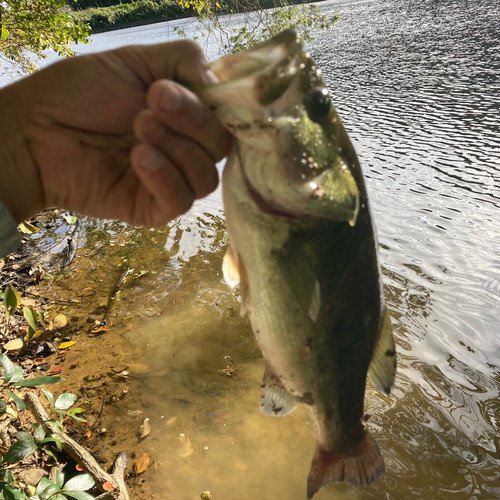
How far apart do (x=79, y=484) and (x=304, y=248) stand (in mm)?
2277

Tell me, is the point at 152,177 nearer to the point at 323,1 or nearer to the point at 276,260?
the point at 276,260

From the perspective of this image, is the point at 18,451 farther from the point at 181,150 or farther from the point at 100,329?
the point at 100,329

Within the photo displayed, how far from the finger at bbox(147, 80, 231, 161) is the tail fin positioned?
1.74 metres

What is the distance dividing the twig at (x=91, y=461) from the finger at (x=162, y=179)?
2574 millimetres

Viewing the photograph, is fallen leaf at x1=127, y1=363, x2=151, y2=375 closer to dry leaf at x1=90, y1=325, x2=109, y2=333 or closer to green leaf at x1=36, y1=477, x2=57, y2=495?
dry leaf at x1=90, y1=325, x2=109, y2=333

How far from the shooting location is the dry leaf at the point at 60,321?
540 centimetres

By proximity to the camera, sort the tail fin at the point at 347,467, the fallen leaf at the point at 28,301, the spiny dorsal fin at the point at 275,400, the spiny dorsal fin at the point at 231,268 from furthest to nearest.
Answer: the fallen leaf at the point at 28,301 → the tail fin at the point at 347,467 → the spiny dorsal fin at the point at 275,400 → the spiny dorsal fin at the point at 231,268

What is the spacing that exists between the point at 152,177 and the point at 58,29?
696 cm

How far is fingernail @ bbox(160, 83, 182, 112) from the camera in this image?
1.55m

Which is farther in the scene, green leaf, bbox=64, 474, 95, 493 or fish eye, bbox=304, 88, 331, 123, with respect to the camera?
green leaf, bbox=64, 474, 95, 493

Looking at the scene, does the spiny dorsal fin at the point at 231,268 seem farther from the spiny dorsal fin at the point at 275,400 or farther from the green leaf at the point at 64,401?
the green leaf at the point at 64,401

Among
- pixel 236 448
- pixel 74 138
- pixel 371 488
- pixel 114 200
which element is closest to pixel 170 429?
pixel 236 448

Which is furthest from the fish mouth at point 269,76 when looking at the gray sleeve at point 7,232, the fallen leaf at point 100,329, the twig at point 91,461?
the fallen leaf at point 100,329

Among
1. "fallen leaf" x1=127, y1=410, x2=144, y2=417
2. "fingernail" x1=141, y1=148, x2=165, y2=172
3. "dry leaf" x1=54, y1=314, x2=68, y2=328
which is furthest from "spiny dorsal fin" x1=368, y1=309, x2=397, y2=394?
"dry leaf" x1=54, y1=314, x2=68, y2=328
